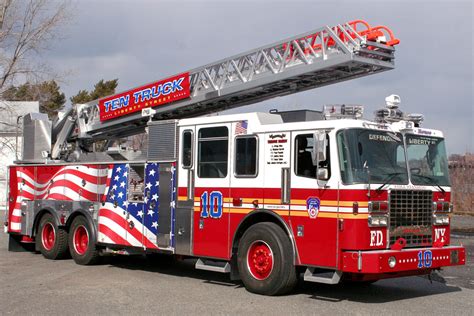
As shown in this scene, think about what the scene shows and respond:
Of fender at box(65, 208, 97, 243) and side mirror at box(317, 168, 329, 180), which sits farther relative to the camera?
fender at box(65, 208, 97, 243)

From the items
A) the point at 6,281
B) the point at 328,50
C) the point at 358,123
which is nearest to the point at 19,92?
the point at 6,281

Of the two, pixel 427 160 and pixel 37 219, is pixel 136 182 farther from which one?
pixel 427 160

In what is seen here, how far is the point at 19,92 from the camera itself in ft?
88.7

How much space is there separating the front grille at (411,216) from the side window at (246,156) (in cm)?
214

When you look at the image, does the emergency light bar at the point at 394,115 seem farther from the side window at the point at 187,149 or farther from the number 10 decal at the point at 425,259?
the side window at the point at 187,149

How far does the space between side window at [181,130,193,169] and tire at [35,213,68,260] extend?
4.21 metres

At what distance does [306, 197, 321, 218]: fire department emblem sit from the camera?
28.4ft

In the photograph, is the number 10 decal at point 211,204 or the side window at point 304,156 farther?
the number 10 decal at point 211,204

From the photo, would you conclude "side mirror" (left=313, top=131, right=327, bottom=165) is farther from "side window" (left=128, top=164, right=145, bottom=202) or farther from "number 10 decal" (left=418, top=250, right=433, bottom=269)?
"side window" (left=128, top=164, right=145, bottom=202)

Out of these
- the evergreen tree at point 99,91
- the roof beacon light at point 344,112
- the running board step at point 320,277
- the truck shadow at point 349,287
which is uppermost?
the evergreen tree at point 99,91

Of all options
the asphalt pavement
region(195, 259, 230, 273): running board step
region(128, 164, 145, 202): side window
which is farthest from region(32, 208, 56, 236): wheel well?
region(195, 259, 230, 273): running board step

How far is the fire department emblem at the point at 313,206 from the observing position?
8656 mm

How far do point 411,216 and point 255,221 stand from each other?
2.27 meters

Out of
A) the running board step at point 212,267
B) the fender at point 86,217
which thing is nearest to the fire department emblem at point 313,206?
the running board step at point 212,267
